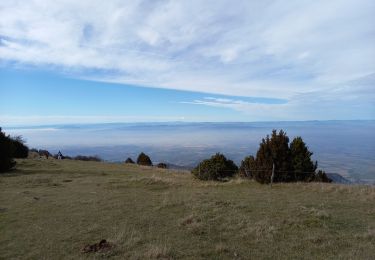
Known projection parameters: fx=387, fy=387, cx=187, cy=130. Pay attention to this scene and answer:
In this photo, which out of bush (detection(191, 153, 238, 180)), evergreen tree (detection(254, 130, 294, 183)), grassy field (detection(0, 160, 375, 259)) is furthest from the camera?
bush (detection(191, 153, 238, 180))

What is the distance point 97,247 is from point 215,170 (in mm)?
16234

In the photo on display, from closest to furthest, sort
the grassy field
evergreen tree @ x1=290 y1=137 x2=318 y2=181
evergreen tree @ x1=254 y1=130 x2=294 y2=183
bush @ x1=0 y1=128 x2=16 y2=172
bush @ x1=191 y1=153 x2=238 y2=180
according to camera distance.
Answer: the grassy field
evergreen tree @ x1=254 y1=130 x2=294 y2=183
evergreen tree @ x1=290 y1=137 x2=318 y2=181
bush @ x1=191 y1=153 x2=238 y2=180
bush @ x1=0 y1=128 x2=16 y2=172

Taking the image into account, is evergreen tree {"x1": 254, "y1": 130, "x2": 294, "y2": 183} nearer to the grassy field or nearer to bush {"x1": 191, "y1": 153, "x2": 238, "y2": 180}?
the grassy field

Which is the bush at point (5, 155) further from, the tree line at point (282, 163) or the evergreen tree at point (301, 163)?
the evergreen tree at point (301, 163)

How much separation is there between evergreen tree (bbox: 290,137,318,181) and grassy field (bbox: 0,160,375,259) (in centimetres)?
334

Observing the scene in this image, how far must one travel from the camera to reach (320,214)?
1158 centimetres

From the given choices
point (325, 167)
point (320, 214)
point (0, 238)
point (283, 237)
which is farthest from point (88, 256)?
point (325, 167)

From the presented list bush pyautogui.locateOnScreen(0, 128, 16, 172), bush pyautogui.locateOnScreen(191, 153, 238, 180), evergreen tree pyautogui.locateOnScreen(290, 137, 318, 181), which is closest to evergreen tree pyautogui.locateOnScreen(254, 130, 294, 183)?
evergreen tree pyautogui.locateOnScreen(290, 137, 318, 181)

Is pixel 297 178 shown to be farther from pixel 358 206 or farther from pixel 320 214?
pixel 320 214

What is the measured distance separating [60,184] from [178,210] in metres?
10.6

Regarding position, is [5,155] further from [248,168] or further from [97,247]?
[97,247]

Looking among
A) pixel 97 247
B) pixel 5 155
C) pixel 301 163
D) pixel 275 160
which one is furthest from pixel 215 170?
pixel 97 247

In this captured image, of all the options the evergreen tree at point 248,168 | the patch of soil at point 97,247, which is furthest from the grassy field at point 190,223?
the evergreen tree at point 248,168

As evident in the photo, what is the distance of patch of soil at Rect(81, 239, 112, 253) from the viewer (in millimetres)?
8594
